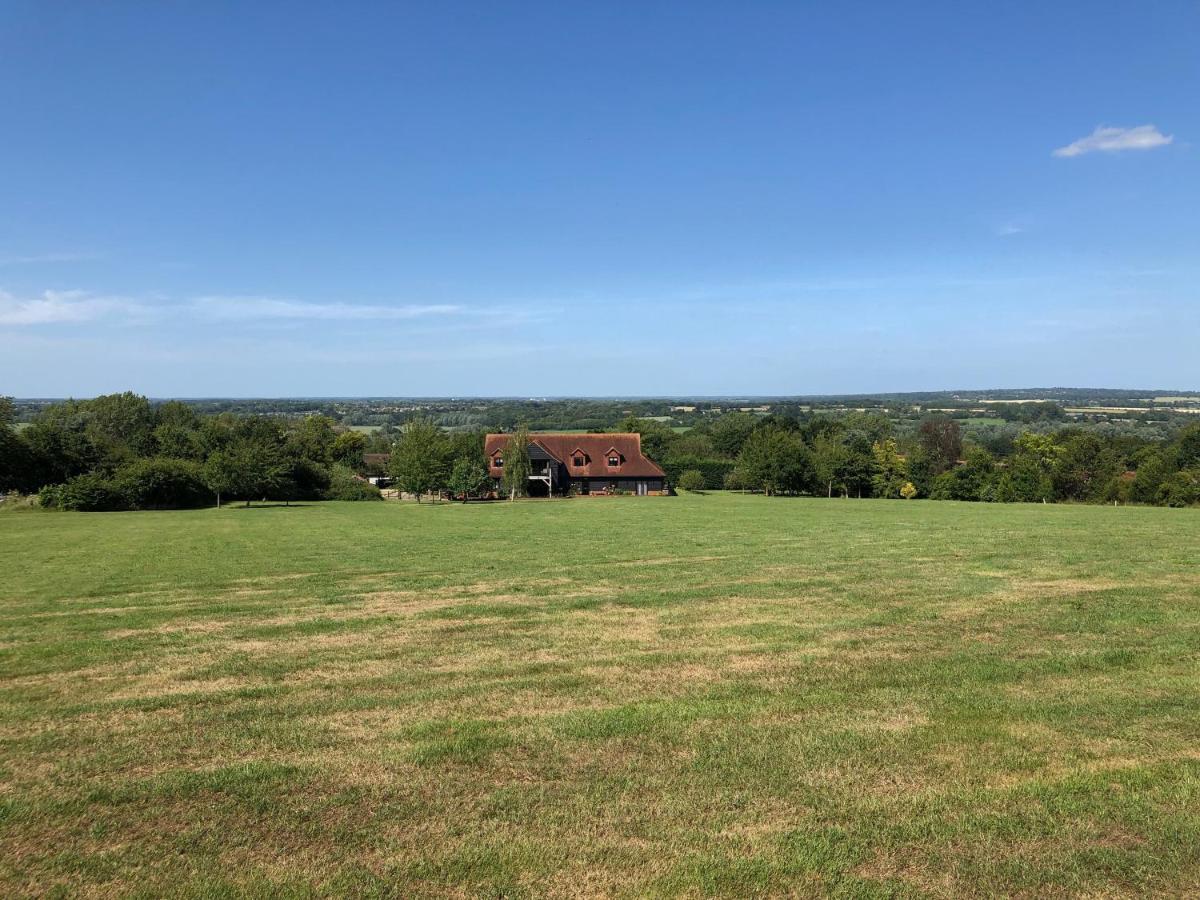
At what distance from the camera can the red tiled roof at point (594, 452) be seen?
246ft

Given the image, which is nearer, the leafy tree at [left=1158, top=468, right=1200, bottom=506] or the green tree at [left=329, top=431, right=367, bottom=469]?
the leafy tree at [left=1158, top=468, right=1200, bottom=506]

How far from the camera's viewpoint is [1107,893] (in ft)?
16.4

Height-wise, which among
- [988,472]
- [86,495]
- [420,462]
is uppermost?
[420,462]

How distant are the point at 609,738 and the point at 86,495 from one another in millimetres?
63591

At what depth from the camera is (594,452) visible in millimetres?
76562

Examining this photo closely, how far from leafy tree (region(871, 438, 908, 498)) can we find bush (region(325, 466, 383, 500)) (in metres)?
47.6

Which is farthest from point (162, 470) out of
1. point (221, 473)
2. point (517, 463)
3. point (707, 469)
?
point (707, 469)

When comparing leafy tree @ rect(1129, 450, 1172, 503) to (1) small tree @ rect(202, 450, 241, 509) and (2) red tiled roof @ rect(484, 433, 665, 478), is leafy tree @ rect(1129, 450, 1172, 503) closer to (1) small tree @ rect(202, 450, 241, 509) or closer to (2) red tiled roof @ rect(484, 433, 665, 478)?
(2) red tiled roof @ rect(484, 433, 665, 478)

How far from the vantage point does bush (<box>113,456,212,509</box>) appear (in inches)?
2387

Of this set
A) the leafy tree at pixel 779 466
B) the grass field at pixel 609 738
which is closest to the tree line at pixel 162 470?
the leafy tree at pixel 779 466

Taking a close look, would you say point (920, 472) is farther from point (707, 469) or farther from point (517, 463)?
point (517, 463)

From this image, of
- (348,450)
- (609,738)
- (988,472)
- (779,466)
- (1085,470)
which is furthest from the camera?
(348,450)

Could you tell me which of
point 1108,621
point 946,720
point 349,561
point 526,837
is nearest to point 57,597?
point 349,561

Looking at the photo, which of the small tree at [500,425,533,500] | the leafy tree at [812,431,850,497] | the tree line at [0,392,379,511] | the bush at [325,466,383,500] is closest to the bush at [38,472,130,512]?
the tree line at [0,392,379,511]
